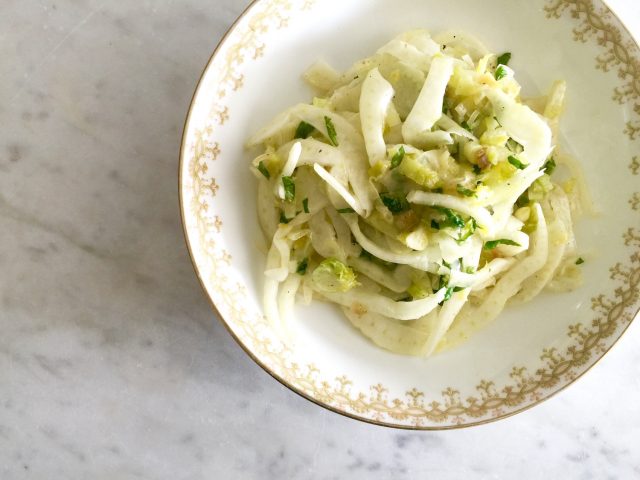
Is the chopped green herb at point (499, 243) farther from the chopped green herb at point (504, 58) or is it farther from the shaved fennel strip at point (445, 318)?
the chopped green herb at point (504, 58)

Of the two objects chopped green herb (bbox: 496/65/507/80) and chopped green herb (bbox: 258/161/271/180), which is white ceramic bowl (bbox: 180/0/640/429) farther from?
chopped green herb (bbox: 496/65/507/80)

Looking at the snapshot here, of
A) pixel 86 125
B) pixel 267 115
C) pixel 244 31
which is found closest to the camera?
pixel 244 31

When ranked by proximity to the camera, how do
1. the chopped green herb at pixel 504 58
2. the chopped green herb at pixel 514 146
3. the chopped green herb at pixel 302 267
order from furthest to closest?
1. the chopped green herb at pixel 504 58
2. the chopped green herb at pixel 302 267
3. the chopped green herb at pixel 514 146

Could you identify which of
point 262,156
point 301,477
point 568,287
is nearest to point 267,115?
point 262,156

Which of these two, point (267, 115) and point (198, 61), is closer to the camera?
point (267, 115)

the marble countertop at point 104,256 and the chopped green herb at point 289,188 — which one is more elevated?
the chopped green herb at point 289,188

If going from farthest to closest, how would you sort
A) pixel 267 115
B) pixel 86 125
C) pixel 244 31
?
pixel 86 125
pixel 267 115
pixel 244 31

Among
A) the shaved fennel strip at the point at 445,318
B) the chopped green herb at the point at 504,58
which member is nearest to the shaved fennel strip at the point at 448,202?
the shaved fennel strip at the point at 445,318

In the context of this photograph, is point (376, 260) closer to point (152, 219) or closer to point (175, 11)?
point (152, 219)
